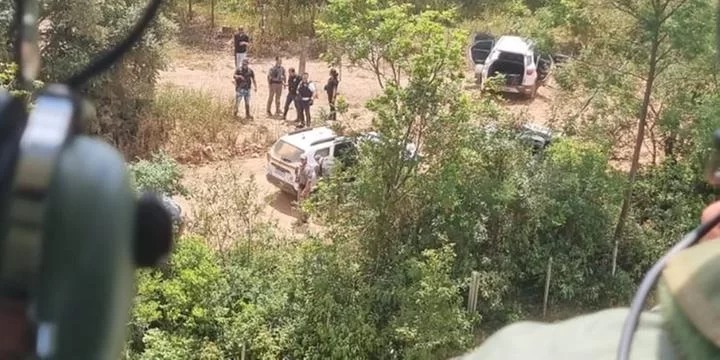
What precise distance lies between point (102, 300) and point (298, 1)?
11.0m

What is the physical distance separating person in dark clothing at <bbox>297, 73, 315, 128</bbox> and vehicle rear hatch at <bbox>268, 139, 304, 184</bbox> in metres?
1.04

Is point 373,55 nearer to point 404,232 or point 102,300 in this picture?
point 404,232

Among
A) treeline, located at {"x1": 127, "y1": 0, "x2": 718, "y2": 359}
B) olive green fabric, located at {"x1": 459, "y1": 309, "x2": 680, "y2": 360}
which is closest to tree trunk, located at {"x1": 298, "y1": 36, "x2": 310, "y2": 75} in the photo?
treeline, located at {"x1": 127, "y1": 0, "x2": 718, "y2": 359}

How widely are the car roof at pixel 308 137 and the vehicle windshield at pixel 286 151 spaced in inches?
1.2

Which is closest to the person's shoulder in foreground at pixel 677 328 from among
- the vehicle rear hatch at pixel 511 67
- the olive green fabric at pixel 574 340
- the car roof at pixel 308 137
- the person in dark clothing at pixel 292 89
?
the olive green fabric at pixel 574 340

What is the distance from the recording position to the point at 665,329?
770mm

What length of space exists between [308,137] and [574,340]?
23.4 ft

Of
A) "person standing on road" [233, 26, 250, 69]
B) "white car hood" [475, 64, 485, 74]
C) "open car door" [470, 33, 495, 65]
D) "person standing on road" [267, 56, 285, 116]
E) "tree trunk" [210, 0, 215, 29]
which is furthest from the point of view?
"tree trunk" [210, 0, 215, 29]

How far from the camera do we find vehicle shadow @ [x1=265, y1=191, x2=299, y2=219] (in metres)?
7.94

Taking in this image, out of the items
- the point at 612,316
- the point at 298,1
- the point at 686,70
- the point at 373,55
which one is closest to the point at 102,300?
the point at 612,316

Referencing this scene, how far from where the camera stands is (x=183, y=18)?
11891mm

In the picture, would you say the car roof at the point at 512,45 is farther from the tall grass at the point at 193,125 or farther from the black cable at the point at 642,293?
the black cable at the point at 642,293

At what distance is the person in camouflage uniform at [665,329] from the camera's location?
0.71 metres

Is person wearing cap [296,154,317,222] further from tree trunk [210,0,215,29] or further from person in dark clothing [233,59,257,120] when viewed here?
tree trunk [210,0,215,29]
